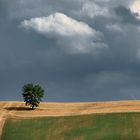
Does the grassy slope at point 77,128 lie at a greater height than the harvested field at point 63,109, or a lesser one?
lesser

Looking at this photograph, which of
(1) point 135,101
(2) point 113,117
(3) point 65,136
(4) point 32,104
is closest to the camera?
(3) point 65,136

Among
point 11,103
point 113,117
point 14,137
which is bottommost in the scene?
point 14,137

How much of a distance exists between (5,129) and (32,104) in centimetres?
2754

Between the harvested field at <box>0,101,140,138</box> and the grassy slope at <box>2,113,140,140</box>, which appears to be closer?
the grassy slope at <box>2,113,140,140</box>

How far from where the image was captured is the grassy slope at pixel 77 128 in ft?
315

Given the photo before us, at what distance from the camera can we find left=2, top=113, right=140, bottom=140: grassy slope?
96.0m

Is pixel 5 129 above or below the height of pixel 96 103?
below

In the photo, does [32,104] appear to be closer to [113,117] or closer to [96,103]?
[96,103]

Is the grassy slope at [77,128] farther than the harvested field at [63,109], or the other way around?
the harvested field at [63,109]

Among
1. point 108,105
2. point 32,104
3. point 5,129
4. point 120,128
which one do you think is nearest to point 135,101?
point 108,105

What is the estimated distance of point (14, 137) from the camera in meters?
97.2

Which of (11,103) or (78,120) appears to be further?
(11,103)

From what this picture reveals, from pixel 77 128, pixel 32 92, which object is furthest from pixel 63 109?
pixel 77 128

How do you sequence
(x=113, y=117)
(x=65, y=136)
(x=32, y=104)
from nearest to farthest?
1. (x=65, y=136)
2. (x=113, y=117)
3. (x=32, y=104)
